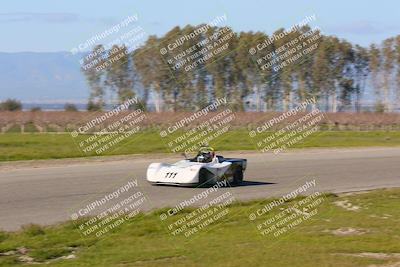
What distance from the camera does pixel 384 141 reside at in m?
38.4

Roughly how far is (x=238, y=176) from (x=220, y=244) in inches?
319

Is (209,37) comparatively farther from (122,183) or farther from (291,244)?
(291,244)

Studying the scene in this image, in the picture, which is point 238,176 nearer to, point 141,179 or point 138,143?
point 141,179

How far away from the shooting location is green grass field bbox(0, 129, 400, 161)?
27.3 metres

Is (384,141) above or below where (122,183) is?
below

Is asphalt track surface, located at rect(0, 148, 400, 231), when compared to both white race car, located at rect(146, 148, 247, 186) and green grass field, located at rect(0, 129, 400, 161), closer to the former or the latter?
white race car, located at rect(146, 148, 247, 186)

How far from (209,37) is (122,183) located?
41.9 meters

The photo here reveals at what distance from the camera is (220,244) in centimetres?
1068

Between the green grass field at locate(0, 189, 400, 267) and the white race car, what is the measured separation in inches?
150

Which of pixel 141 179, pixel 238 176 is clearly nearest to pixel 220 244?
pixel 238 176

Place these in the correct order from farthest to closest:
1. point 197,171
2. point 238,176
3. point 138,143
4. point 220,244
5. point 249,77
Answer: point 249,77 → point 138,143 → point 238,176 → point 197,171 → point 220,244

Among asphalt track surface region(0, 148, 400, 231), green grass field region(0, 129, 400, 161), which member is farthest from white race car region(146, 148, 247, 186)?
green grass field region(0, 129, 400, 161)

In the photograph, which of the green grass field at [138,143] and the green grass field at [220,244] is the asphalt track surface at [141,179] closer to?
the green grass field at [220,244]

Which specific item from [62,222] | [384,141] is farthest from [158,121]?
[62,222]
